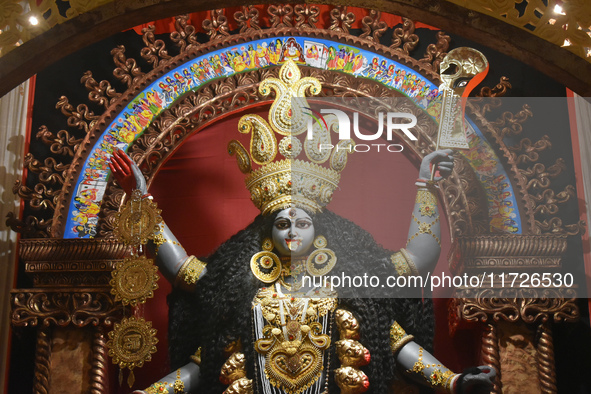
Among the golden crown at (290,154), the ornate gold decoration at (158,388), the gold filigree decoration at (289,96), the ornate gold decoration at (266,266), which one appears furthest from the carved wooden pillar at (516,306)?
the ornate gold decoration at (158,388)

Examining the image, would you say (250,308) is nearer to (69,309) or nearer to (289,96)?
(69,309)

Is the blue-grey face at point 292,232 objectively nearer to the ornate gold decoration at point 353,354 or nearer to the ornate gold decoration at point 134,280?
the ornate gold decoration at point 353,354

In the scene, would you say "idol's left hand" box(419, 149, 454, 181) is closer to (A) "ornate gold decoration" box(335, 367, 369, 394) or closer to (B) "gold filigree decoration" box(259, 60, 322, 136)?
(B) "gold filigree decoration" box(259, 60, 322, 136)

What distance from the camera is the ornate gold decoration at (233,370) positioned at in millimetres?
4379

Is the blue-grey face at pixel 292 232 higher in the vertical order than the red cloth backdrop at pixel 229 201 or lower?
lower

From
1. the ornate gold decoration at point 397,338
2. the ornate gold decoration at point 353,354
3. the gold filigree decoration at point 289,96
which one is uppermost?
the gold filigree decoration at point 289,96

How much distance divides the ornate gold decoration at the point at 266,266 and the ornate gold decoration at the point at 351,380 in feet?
1.98

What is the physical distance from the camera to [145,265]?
450cm

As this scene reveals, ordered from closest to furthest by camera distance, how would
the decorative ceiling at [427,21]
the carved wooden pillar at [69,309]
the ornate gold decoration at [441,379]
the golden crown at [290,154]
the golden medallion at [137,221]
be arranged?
the decorative ceiling at [427,21], the ornate gold decoration at [441,379], the carved wooden pillar at [69,309], the golden medallion at [137,221], the golden crown at [290,154]

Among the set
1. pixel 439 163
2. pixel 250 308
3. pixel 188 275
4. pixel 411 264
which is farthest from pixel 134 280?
pixel 439 163

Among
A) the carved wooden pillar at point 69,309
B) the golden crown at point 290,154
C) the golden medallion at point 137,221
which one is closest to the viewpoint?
the carved wooden pillar at point 69,309

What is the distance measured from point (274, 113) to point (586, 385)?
2.14m

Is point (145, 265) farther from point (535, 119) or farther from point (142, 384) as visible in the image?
point (535, 119)

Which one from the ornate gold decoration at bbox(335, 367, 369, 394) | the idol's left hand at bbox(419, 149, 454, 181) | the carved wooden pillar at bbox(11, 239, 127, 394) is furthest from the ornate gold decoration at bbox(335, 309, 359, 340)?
the carved wooden pillar at bbox(11, 239, 127, 394)
